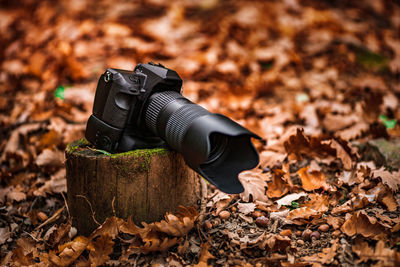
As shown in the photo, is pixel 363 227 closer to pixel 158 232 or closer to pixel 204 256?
pixel 204 256

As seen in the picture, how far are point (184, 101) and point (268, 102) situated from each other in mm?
2288

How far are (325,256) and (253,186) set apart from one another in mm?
646

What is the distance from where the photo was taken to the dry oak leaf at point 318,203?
185cm

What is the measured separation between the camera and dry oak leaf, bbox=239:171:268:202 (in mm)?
2035

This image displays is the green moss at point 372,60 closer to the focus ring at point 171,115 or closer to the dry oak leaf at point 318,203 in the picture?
the dry oak leaf at point 318,203

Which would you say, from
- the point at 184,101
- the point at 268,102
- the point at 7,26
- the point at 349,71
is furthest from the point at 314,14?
the point at 7,26

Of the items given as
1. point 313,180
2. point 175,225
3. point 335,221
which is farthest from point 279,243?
point 313,180

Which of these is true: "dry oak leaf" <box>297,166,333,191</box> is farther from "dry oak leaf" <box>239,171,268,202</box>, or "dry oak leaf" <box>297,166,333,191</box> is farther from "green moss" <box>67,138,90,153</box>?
"green moss" <box>67,138,90,153</box>

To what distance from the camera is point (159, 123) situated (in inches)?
67.0

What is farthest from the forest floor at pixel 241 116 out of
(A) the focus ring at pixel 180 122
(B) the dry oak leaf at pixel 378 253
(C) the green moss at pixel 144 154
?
(A) the focus ring at pixel 180 122

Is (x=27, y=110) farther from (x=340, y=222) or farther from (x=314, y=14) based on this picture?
(x=314, y=14)

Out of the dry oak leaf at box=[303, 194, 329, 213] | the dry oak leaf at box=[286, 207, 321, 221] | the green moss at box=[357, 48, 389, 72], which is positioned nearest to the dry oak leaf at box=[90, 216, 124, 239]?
the dry oak leaf at box=[286, 207, 321, 221]

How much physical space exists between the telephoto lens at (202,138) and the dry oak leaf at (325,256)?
1.46 feet

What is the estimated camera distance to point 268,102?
384 cm
